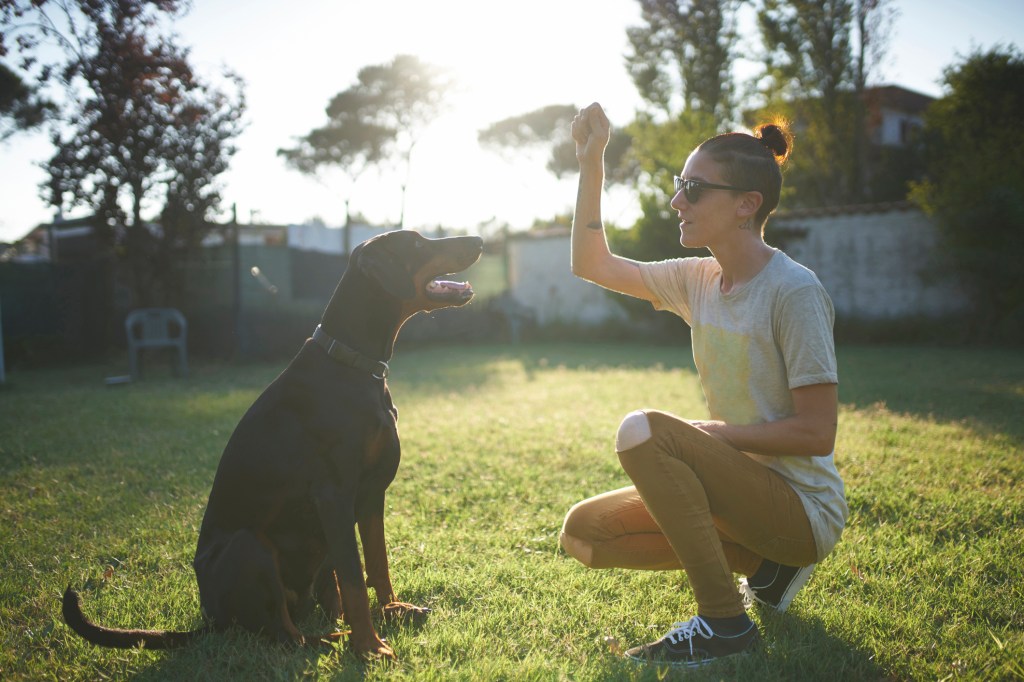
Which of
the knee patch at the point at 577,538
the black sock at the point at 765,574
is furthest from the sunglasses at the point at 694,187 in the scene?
the black sock at the point at 765,574

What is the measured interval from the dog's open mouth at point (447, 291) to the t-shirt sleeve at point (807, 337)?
51.9 inches

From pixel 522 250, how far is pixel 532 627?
15.0 metres

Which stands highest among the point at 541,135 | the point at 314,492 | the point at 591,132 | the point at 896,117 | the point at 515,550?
the point at 541,135

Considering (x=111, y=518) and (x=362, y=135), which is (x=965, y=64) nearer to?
(x=111, y=518)

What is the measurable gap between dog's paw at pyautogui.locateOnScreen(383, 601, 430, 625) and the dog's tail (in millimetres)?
624

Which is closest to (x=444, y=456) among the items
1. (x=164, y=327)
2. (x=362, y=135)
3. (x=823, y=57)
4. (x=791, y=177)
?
→ (x=164, y=327)

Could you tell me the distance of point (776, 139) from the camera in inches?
94.2

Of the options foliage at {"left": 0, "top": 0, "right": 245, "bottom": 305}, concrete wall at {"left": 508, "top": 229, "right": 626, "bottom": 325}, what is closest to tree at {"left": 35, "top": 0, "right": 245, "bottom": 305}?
foliage at {"left": 0, "top": 0, "right": 245, "bottom": 305}

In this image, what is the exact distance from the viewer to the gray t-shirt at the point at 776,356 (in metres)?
2.14

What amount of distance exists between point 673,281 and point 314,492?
5.13ft

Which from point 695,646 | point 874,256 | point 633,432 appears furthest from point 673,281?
point 874,256

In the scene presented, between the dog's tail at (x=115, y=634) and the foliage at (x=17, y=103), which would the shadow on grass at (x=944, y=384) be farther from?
the foliage at (x=17, y=103)

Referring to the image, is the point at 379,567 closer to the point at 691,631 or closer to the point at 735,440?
the point at 691,631

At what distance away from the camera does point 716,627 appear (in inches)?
86.3
